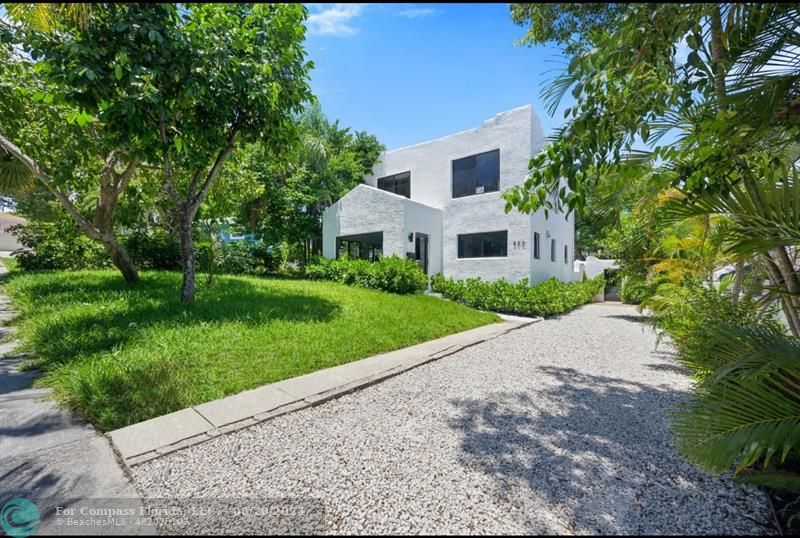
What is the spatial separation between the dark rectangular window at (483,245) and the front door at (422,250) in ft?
4.75

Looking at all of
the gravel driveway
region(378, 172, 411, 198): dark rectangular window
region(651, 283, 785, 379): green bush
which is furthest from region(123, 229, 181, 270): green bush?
region(651, 283, 785, 379): green bush

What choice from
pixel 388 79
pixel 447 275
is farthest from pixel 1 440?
pixel 447 275

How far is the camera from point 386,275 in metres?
11.3

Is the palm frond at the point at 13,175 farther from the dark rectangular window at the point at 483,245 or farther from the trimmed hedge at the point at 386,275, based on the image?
the dark rectangular window at the point at 483,245

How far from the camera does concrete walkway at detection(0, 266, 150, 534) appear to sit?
2.20 m

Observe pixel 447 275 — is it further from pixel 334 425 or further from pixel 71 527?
pixel 71 527

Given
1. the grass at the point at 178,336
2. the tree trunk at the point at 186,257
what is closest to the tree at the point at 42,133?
the tree trunk at the point at 186,257

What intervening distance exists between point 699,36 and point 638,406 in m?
3.94

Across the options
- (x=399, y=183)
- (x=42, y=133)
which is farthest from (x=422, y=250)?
(x=42, y=133)

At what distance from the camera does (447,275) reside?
13.6m

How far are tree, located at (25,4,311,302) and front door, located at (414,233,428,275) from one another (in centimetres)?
738

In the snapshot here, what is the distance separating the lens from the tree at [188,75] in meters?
4.64

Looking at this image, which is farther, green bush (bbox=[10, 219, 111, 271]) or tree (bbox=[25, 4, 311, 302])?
green bush (bbox=[10, 219, 111, 271])

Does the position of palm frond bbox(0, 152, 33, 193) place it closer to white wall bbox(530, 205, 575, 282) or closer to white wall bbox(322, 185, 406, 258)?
white wall bbox(322, 185, 406, 258)
